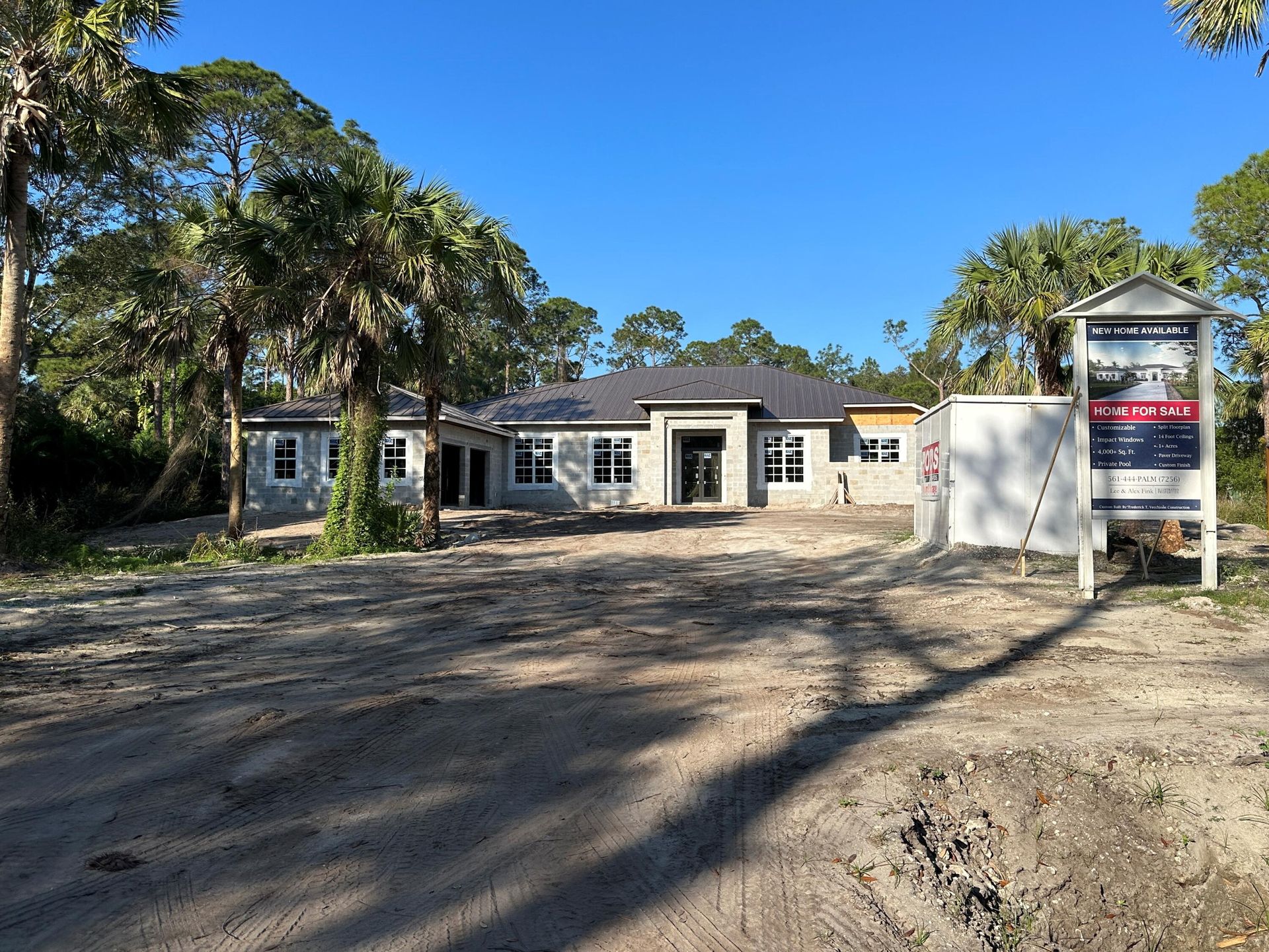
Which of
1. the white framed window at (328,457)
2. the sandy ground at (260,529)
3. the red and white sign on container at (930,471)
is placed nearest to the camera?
the red and white sign on container at (930,471)

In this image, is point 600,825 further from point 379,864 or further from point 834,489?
point 834,489

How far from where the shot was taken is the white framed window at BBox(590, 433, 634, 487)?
28.4 m

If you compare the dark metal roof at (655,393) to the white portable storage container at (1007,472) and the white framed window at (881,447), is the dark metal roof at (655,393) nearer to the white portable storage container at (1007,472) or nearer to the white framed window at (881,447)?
the white framed window at (881,447)

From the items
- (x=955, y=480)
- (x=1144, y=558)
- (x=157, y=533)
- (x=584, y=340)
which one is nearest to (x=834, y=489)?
(x=955, y=480)

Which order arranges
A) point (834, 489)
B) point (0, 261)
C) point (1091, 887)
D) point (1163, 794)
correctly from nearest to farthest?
point (1091, 887) → point (1163, 794) → point (0, 261) → point (834, 489)

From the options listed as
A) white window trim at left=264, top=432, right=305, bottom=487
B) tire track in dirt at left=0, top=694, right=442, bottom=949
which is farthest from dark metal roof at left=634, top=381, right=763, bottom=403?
tire track in dirt at left=0, top=694, right=442, bottom=949

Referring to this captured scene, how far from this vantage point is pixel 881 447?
28.2m

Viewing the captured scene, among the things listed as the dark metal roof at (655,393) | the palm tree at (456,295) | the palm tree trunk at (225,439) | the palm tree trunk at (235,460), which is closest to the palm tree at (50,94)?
the palm tree trunk at (235,460)

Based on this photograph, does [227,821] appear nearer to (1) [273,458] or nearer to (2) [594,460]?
(1) [273,458]

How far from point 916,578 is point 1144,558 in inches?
112

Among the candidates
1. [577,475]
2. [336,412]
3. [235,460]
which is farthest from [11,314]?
[577,475]

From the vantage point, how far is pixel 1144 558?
405 inches

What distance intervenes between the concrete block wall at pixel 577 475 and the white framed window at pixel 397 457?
4510 mm

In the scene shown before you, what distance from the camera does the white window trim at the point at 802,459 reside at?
27.7 m
